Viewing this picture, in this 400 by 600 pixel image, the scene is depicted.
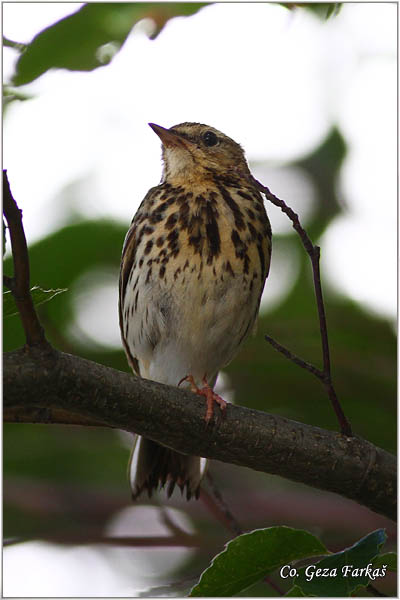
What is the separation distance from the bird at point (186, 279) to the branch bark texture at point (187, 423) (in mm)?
570

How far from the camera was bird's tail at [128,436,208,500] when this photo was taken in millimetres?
2855

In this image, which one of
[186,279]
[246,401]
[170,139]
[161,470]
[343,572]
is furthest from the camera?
[170,139]

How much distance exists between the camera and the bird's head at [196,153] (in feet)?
10.5

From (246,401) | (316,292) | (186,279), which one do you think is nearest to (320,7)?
(316,292)

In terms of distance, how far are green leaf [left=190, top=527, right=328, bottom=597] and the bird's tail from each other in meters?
0.97

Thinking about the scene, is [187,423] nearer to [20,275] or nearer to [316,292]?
[316,292]

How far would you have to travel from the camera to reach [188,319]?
287 cm

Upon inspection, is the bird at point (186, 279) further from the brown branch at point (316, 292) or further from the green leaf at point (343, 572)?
the green leaf at point (343, 572)

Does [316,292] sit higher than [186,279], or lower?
higher

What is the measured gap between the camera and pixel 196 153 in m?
3.25

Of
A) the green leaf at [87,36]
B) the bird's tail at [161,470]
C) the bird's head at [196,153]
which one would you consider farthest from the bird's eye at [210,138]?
the green leaf at [87,36]

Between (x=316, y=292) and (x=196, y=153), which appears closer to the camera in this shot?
(x=316, y=292)

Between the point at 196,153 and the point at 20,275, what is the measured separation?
5.70ft

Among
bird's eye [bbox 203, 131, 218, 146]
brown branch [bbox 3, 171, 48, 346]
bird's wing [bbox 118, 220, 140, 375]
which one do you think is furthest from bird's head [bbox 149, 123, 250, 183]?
brown branch [bbox 3, 171, 48, 346]
